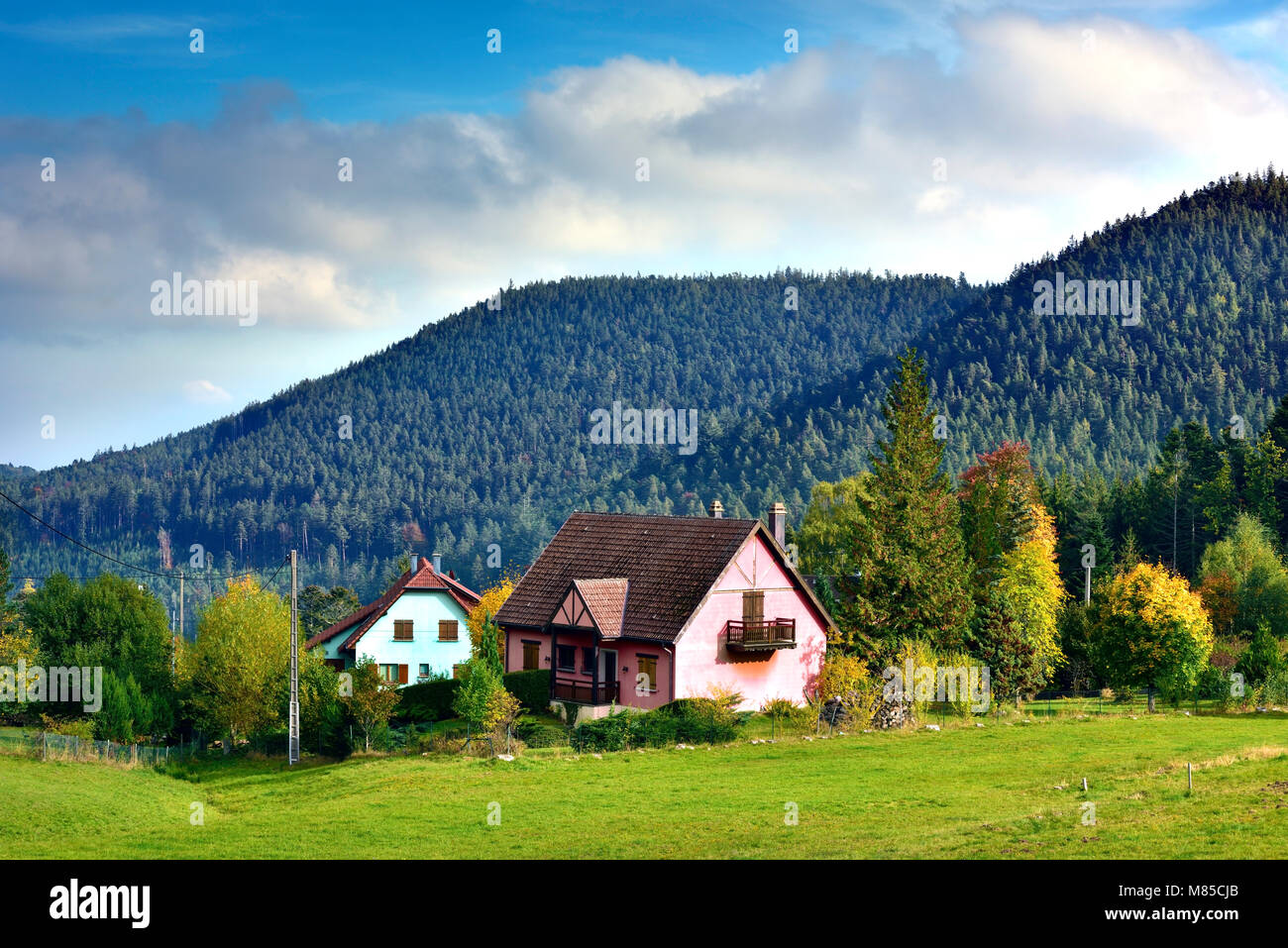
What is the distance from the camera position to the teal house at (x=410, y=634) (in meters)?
72.5

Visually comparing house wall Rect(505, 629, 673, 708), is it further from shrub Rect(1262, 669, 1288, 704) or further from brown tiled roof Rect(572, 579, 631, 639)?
shrub Rect(1262, 669, 1288, 704)

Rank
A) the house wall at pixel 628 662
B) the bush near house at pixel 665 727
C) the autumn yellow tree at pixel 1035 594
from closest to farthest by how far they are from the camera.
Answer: the bush near house at pixel 665 727 → the house wall at pixel 628 662 → the autumn yellow tree at pixel 1035 594

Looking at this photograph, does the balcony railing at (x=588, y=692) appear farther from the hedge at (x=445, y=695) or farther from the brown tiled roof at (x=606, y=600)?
the brown tiled roof at (x=606, y=600)

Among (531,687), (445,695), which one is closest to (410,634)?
(445,695)

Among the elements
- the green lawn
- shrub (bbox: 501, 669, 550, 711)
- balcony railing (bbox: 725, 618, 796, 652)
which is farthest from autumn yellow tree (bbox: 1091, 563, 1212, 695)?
shrub (bbox: 501, 669, 550, 711)

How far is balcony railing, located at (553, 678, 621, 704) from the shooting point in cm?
5125

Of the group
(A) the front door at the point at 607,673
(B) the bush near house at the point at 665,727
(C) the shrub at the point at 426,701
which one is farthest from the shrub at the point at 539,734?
(C) the shrub at the point at 426,701

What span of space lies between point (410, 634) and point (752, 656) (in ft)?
90.8

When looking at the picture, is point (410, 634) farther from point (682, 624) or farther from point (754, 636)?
point (754, 636)

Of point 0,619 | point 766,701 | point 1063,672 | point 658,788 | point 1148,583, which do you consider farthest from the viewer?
point 0,619
